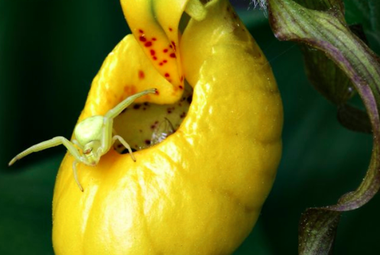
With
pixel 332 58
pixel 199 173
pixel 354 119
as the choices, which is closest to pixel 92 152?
pixel 199 173

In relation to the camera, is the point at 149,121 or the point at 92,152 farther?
the point at 149,121

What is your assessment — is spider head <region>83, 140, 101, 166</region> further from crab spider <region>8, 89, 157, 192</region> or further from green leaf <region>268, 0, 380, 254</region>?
green leaf <region>268, 0, 380, 254</region>

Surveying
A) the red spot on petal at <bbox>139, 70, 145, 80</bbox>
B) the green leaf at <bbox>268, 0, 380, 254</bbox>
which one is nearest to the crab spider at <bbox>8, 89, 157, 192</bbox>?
the red spot on petal at <bbox>139, 70, 145, 80</bbox>

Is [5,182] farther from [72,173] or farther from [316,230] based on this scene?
[316,230]

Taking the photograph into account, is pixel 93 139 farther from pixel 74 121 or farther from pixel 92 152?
pixel 74 121

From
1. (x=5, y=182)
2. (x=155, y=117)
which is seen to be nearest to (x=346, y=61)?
(x=155, y=117)

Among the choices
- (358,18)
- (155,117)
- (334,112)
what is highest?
(358,18)
